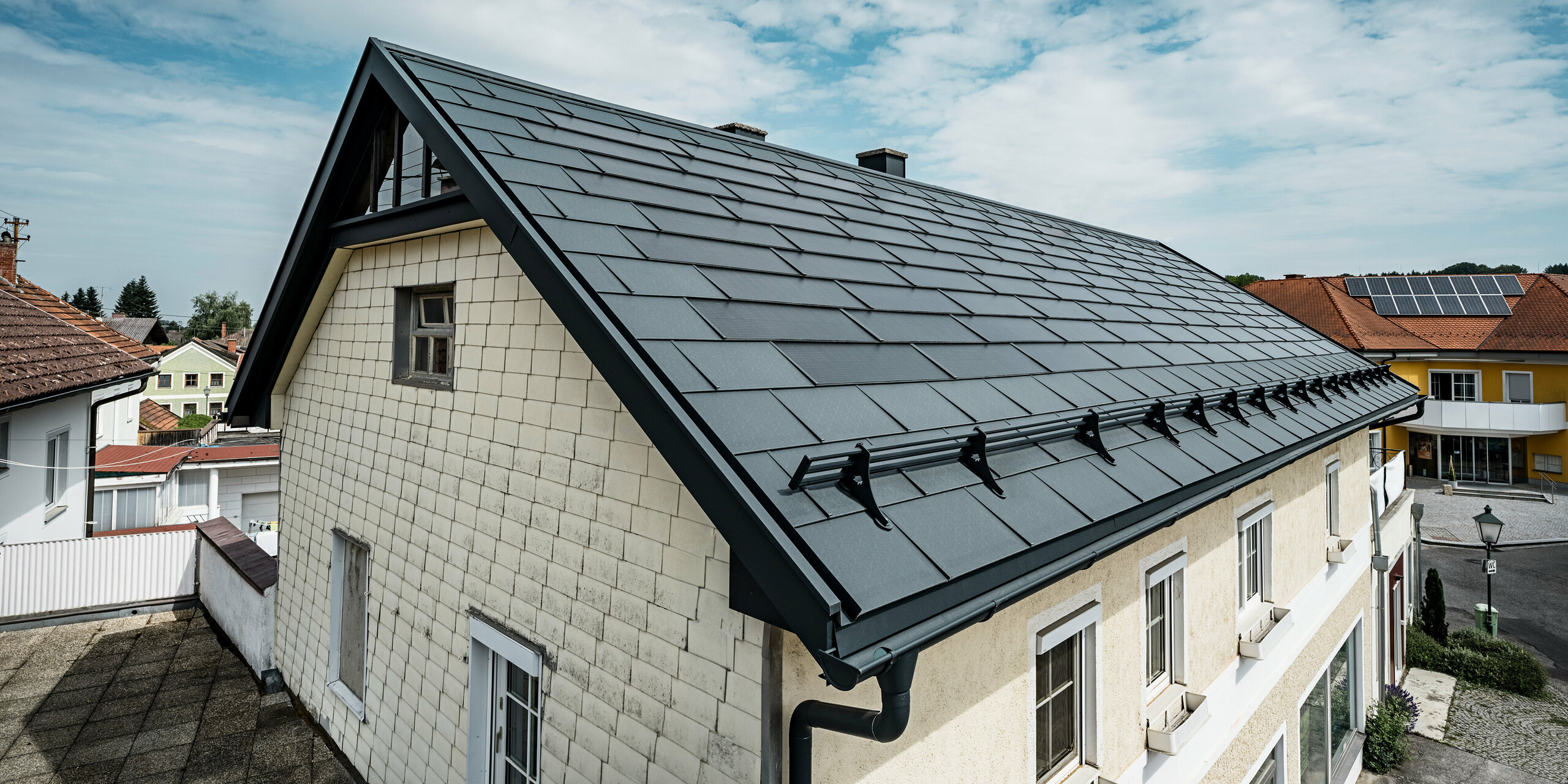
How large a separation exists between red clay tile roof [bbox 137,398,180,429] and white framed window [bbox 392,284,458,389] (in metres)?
39.3

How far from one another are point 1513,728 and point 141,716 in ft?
66.8

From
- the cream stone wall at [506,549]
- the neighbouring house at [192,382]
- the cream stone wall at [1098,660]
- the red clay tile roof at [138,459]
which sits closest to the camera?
the cream stone wall at [1098,660]

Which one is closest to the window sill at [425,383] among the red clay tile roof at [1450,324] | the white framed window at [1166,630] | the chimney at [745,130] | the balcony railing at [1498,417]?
the chimney at [745,130]

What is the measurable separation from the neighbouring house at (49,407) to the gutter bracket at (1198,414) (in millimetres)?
12453

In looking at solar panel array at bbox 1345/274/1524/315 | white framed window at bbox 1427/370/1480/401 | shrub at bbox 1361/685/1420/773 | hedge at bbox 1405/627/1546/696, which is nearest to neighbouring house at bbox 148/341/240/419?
shrub at bbox 1361/685/1420/773

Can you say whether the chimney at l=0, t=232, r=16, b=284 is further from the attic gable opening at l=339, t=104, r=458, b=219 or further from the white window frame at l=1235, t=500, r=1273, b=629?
the white window frame at l=1235, t=500, r=1273, b=629

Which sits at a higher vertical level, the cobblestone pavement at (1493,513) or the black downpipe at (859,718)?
the black downpipe at (859,718)

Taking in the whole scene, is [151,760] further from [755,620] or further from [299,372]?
[755,620]

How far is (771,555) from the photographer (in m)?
2.44

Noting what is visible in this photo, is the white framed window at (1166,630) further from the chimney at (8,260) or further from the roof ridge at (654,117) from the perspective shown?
the chimney at (8,260)

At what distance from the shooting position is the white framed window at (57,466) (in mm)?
11641

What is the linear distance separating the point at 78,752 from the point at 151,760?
2.42 feet

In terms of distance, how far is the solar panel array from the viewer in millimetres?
33188

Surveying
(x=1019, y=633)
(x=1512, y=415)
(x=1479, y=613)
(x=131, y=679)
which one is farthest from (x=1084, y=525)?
(x=1512, y=415)
